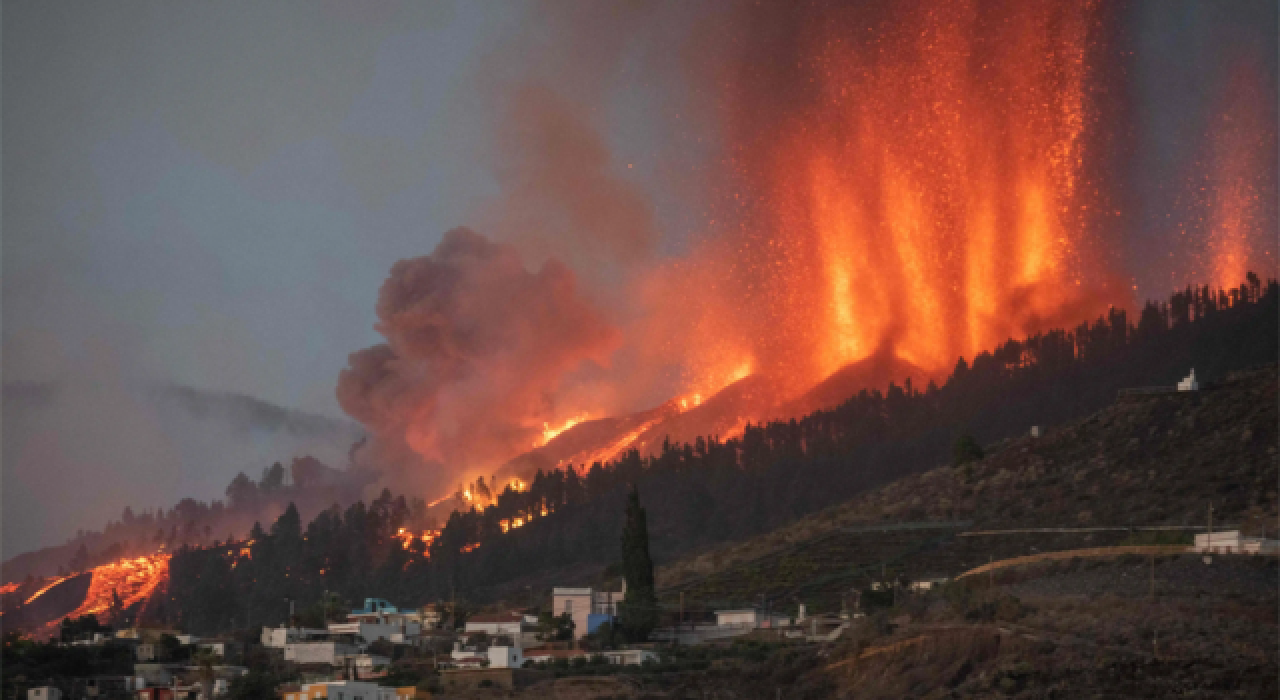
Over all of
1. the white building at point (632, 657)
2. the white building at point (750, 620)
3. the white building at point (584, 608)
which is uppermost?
the white building at point (584, 608)

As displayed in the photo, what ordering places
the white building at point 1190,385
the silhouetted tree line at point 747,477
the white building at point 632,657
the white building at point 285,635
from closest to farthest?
1. the white building at point 632,657
2. the white building at point 285,635
3. the white building at point 1190,385
4. the silhouetted tree line at point 747,477

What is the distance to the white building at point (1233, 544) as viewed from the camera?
236 feet

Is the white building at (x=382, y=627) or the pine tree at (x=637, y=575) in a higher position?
the pine tree at (x=637, y=575)

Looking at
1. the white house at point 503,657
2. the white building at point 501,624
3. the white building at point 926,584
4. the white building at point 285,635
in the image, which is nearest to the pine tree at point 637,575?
the white building at point 501,624

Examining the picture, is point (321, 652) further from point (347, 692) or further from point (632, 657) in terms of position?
point (632, 657)

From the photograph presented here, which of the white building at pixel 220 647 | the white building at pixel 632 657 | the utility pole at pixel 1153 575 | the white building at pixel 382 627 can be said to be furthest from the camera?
the white building at pixel 382 627

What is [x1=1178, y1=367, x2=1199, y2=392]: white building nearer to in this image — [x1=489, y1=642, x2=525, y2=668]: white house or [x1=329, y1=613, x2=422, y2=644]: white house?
[x1=329, y1=613, x2=422, y2=644]: white house

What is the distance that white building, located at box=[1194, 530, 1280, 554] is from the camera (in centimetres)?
7189

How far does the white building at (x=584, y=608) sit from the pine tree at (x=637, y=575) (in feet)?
4.07

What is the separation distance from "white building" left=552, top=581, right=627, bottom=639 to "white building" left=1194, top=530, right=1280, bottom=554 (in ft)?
124

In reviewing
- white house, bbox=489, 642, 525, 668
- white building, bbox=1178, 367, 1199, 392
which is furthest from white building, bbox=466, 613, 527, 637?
white building, bbox=1178, 367, 1199, 392

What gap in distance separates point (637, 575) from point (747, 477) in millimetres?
59678

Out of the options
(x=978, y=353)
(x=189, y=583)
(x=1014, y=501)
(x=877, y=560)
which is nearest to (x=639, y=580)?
(x=877, y=560)

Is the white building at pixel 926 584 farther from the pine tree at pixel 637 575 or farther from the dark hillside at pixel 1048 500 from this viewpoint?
the pine tree at pixel 637 575
